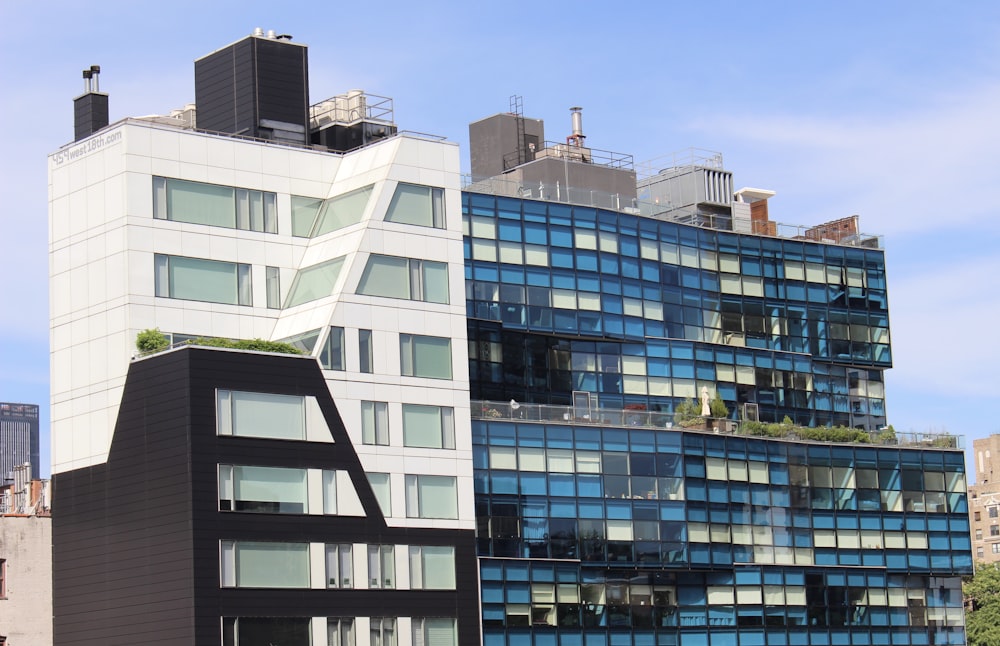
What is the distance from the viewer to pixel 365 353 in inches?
3108

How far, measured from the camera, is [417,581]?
78.4 meters

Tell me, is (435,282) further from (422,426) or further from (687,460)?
(687,460)

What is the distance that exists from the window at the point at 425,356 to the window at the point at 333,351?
3458mm

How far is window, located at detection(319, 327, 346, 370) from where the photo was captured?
77375 mm

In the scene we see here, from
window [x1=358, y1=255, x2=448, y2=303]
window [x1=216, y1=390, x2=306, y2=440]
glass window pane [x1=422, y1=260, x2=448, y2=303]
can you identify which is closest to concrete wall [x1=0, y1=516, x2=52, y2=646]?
window [x1=216, y1=390, x2=306, y2=440]

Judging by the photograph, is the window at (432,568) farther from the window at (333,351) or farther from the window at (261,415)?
the window at (333,351)

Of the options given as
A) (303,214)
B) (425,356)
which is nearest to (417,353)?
(425,356)

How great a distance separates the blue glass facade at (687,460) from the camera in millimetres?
85000

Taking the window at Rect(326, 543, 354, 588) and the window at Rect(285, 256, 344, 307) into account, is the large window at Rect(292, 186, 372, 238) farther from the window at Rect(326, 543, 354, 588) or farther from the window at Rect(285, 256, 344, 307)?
the window at Rect(326, 543, 354, 588)

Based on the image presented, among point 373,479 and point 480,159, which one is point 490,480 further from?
point 480,159

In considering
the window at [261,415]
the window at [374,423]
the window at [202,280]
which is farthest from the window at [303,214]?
the window at [261,415]

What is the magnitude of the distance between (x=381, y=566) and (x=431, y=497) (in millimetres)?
4575

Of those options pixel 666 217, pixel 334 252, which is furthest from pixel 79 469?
pixel 666 217

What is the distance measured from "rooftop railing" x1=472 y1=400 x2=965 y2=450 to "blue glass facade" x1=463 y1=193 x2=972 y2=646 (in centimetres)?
49
